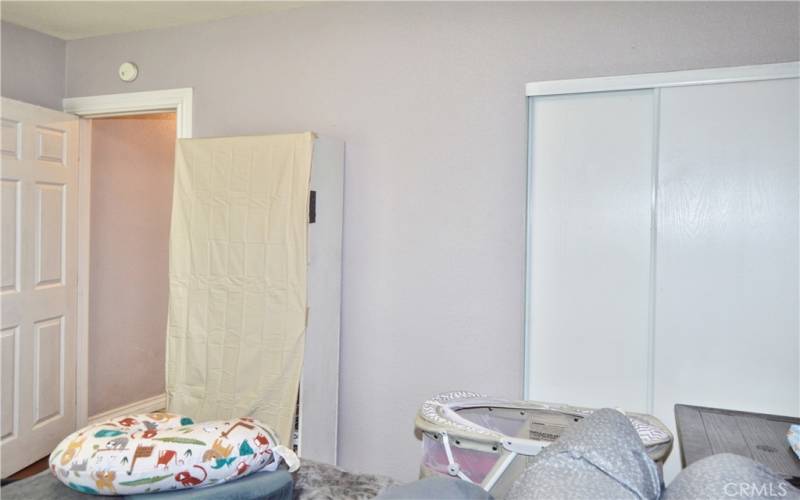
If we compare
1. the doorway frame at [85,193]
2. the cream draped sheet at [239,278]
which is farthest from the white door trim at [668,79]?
the doorway frame at [85,193]

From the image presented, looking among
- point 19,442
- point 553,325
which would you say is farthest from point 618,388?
point 19,442

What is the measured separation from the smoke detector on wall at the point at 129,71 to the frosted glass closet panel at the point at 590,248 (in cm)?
229

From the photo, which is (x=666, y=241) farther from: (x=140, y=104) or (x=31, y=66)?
(x=31, y=66)

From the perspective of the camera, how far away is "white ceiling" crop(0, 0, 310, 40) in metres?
2.78

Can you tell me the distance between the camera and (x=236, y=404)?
Result: 2.56 m

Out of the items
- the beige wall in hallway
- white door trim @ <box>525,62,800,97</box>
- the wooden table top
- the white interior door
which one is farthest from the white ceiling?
the wooden table top

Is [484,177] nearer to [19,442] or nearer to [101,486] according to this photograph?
[101,486]

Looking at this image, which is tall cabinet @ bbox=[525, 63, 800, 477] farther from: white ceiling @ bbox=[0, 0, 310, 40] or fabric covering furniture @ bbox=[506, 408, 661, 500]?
white ceiling @ bbox=[0, 0, 310, 40]

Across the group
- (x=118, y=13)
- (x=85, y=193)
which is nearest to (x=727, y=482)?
(x=118, y=13)

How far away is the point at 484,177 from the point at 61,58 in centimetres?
268

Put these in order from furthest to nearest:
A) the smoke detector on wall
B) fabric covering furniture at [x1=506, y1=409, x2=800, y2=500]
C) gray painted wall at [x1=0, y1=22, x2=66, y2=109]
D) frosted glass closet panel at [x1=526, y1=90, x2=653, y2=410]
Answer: the smoke detector on wall < gray painted wall at [x1=0, y1=22, x2=66, y2=109] < frosted glass closet panel at [x1=526, y1=90, x2=653, y2=410] < fabric covering furniture at [x1=506, y1=409, x2=800, y2=500]

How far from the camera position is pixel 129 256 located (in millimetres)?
A: 3875

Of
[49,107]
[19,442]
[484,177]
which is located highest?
[49,107]

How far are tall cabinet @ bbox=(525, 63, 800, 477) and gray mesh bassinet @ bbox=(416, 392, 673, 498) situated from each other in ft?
1.65
